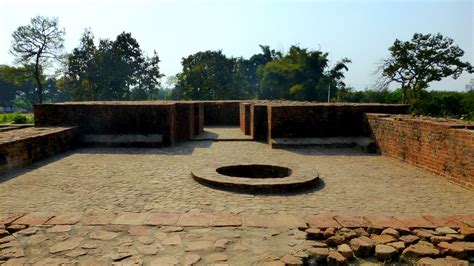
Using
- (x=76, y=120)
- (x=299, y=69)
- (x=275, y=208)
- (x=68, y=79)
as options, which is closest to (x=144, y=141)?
(x=76, y=120)

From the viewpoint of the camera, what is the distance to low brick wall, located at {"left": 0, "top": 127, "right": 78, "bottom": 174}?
601 cm

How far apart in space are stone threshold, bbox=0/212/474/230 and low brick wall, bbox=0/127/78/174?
264 cm

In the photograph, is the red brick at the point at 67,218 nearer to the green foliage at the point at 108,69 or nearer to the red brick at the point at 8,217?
the red brick at the point at 8,217

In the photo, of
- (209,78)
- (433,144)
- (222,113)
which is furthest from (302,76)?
(433,144)

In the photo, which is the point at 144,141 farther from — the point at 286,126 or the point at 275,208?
the point at 275,208

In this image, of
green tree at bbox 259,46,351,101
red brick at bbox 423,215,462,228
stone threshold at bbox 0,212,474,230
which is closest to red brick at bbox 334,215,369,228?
stone threshold at bbox 0,212,474,230

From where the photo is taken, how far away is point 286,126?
9305 mm

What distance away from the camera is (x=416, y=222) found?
3.63 metres

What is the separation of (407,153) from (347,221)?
407 centimetres

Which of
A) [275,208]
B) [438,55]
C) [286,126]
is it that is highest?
[438,55]

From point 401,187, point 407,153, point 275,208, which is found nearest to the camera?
point 275,208

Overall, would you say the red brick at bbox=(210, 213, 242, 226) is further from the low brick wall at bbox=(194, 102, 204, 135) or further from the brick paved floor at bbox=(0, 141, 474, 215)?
the low brick wall at bbox=(194, 102, 204, 135)

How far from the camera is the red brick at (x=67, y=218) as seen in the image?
3611 mm

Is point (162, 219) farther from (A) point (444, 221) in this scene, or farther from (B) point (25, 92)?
(B) point (25, 92)
